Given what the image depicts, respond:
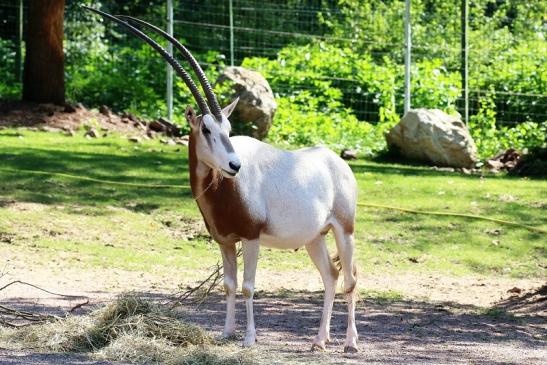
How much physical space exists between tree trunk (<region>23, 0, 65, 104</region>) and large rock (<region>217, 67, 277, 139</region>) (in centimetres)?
250

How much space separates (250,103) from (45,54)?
10.6ft

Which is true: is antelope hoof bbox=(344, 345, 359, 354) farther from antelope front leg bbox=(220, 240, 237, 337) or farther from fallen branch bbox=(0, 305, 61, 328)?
fallen branch bbox=(0, 305, 61, 328)

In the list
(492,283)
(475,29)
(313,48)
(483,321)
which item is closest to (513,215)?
(492,283)

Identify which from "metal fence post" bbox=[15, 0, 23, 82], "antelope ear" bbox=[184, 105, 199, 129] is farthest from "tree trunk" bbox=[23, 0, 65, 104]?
"antelope ear" bbox=[184, 105, 199, 129]

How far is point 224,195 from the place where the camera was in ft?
24.4

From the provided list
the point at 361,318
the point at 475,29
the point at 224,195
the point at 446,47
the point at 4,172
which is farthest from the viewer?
the point at 475,29

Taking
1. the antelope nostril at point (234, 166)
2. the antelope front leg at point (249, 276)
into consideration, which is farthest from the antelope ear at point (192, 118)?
the antelope front leg at point (249, 276)

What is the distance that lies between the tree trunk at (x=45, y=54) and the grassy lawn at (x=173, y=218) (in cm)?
151

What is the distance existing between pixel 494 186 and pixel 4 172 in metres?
6.45

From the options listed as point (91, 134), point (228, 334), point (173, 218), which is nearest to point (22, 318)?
point (228, 334)

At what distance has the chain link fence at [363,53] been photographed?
19.7m

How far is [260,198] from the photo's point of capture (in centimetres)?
759

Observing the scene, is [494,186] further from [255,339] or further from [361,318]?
[255,339]

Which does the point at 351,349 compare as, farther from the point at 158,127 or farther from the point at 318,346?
the point at 158,127
